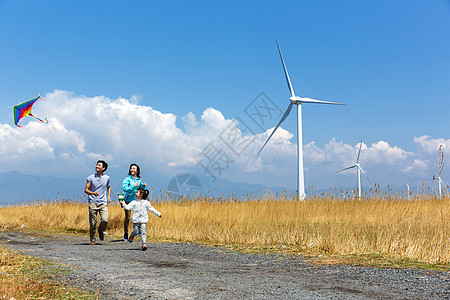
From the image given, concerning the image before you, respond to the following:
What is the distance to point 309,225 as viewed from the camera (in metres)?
11.3

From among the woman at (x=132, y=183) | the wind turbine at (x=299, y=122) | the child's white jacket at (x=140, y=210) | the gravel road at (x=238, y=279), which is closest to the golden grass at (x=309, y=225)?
the gravel road at (x=238, y=279)

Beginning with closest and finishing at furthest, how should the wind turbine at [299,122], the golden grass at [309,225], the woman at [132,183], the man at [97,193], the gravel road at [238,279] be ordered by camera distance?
the gravel road at [238,279], the golden grass at [309,225], the man at [97,193], the woman at [132,183], the wind turbine at [299,122]

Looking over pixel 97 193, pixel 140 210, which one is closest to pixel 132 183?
pixel 97 193

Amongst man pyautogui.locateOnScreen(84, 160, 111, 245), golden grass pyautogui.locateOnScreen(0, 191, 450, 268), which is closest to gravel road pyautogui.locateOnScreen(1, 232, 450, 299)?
golden grass pyautogui.locateOnScreen(0, 191, 450, 268)

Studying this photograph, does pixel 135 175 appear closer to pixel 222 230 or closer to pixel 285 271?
pixel 222 230

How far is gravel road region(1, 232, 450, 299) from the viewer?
4.59 metres

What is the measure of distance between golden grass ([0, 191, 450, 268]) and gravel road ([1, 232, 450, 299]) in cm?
150

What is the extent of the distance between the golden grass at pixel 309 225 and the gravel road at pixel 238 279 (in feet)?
4.92

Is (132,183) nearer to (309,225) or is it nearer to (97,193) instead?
(97,193)

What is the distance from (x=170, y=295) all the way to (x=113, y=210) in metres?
12.2

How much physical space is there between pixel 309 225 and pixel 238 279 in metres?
6.28

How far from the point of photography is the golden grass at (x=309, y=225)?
26.6 feet

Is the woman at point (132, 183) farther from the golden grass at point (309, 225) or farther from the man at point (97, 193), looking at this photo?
the golden grass at point (309, 225)

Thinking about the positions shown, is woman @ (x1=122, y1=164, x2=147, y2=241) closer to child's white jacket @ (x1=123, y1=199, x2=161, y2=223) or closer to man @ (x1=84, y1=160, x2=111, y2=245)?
man @ (x1=84, y1=160, x2=111, y2=245)
